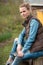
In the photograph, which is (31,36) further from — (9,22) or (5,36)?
(9,22)

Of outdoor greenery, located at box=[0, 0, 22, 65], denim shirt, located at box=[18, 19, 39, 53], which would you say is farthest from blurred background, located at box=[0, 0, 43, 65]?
denim shirt, located at box=[18, 19, 39, 53]

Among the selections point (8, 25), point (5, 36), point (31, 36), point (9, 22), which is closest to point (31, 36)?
point (31, 36)

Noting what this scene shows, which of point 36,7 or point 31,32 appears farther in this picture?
point 36,7

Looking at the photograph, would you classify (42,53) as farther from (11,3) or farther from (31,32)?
(11,3)

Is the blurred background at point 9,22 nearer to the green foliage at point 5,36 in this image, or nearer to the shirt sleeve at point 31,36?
the green foliage at point 5,36

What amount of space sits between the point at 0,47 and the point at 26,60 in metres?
4.25

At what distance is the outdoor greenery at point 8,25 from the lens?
831 centimetres

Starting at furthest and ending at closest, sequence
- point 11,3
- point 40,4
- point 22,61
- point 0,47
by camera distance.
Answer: point 11,3
point 0,47
point 40,4
point 22,61

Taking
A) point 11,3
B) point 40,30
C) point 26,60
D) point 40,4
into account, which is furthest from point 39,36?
point 11,3

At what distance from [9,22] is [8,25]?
0.42 meters

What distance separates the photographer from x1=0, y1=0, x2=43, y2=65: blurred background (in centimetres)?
662

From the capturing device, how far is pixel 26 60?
4535 mm

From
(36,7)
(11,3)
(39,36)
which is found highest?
(39,36)

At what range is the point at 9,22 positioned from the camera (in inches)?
469
